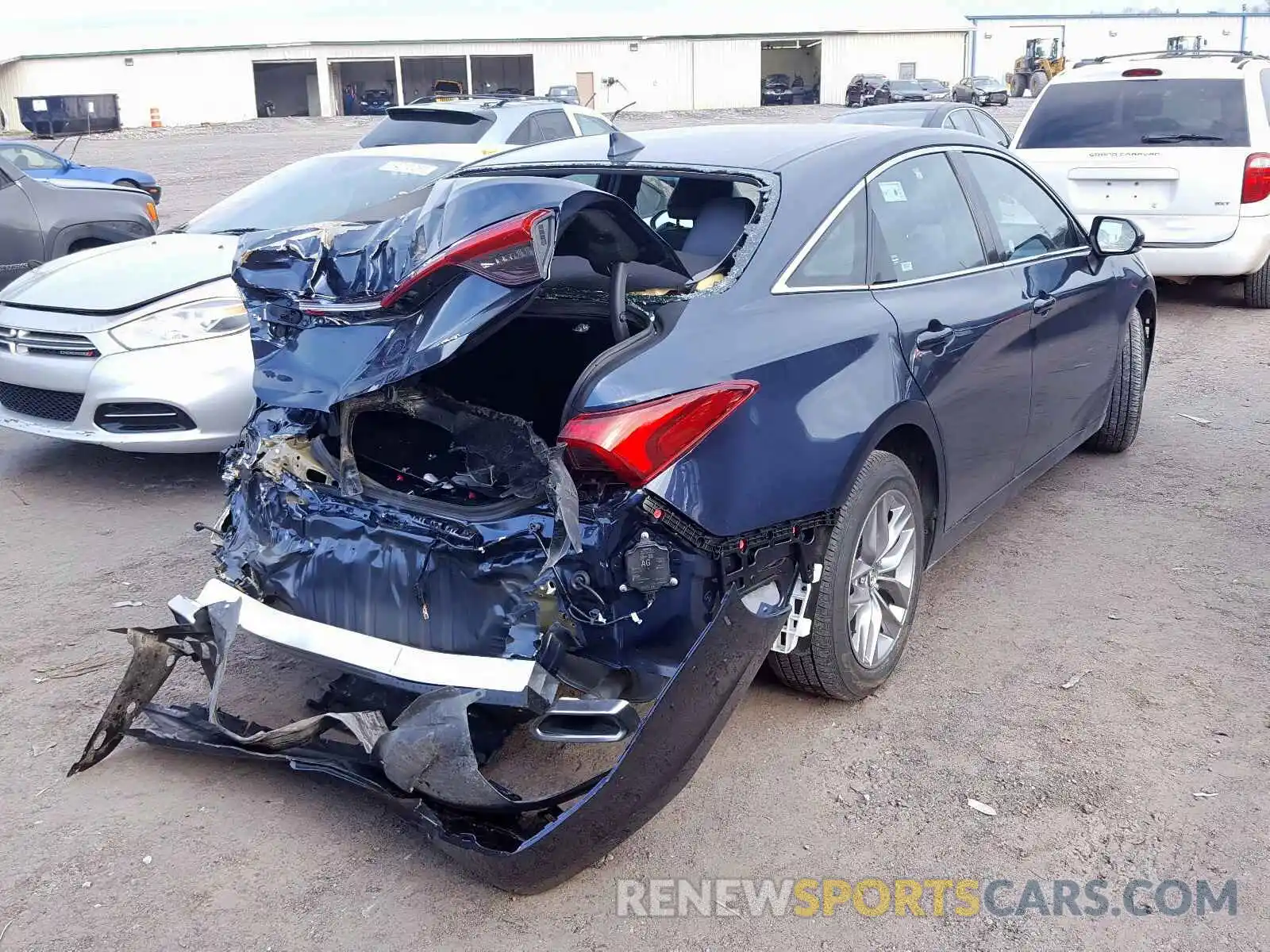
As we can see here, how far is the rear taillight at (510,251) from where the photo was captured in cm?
284

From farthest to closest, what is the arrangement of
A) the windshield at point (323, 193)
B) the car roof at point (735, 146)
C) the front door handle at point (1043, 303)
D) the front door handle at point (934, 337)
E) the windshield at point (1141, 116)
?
the windshield at point (1141, 116) < the windshield at point (323, 193) < the front door handle at point (1043, 303) < the car roof at point (735, 146) < the front door handle at point (934, 337)

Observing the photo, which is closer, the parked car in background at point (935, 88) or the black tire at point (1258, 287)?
the black tire at point (1258, 287)

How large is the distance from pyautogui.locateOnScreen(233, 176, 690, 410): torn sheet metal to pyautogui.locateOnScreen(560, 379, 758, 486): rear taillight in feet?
1.34

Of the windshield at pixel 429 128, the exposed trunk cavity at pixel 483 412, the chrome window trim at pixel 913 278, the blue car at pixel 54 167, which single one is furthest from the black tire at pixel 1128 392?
the blue car at pixel 54 167

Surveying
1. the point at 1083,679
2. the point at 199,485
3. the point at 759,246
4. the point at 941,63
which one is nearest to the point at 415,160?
the point at 199,485

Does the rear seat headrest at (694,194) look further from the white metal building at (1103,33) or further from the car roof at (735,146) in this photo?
the white metal building at (1103,33)

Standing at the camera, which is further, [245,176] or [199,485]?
[245,176]

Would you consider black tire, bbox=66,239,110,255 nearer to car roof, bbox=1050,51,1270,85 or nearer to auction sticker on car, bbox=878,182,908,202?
auction sticker on car, bbox=878,182,908,202

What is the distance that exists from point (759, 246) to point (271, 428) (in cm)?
158

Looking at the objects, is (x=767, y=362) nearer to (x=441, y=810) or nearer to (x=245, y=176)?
(x=441, y=810)

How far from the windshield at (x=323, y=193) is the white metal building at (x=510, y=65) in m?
46.1

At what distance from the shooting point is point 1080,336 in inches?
188

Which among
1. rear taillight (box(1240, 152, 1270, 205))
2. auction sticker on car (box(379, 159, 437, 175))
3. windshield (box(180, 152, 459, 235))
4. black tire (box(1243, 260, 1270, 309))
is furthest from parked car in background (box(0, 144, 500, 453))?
black tire (box(1243, 260, 1270, 309))

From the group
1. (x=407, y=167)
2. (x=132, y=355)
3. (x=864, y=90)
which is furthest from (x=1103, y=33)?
(x=132, y=355)
